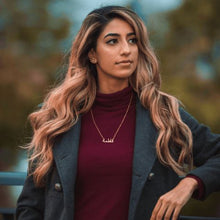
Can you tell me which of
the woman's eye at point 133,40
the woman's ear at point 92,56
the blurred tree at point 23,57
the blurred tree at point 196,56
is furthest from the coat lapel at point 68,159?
the blurred tree at point 23,57

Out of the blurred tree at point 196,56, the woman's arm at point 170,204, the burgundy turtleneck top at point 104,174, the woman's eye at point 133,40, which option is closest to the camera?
the woman's arm at point 170,204

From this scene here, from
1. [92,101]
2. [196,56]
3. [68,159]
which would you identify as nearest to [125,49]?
[92,101]

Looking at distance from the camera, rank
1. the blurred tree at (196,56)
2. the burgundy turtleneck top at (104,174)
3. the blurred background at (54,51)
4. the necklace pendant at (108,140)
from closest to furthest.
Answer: the burgundy turtleneck top at (104,174) < the necklace pendant at (108,140) < the blurred tree at (196,56) < the blurred background at (54,51)

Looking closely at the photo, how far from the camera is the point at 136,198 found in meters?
2.53

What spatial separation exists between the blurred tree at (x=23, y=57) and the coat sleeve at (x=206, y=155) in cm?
745

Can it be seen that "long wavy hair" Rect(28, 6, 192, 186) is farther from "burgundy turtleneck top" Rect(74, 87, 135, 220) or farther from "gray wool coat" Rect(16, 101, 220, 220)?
"burgundy turtleneck top" Rect(74, 87, 135, 220)

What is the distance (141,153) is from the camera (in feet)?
8.64

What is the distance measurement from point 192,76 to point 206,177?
745cm

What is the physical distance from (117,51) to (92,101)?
0.35 m

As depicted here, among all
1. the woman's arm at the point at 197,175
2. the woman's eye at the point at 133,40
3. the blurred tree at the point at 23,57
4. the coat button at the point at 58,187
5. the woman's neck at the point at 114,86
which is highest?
the blurred tree at the point at 23,57

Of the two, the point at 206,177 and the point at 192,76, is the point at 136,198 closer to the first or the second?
the point at 206,177

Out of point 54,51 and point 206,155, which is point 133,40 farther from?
point 54,51

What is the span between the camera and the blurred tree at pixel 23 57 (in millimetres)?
10453

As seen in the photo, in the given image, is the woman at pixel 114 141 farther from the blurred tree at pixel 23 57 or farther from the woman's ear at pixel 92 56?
the blurred tree at pixel 23 57
